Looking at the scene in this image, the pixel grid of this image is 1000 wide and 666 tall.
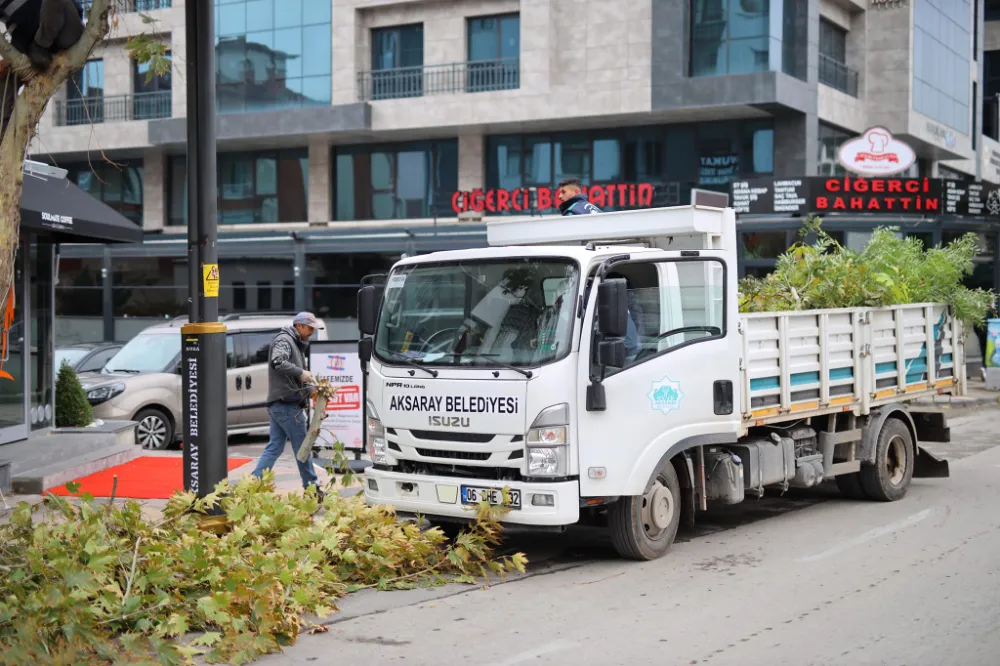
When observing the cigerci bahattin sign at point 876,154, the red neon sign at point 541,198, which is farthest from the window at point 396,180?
the cigerci bahattin sign at point 876,154

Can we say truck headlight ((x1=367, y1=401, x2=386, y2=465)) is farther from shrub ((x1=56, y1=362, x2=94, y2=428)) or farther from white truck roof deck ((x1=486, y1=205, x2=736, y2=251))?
shrub ((x1=56, y1=362, x2=94, y2=428))

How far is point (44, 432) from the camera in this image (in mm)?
14273

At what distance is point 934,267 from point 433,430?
23.4 ft

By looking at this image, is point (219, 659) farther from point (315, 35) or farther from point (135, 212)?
point (135, 212)

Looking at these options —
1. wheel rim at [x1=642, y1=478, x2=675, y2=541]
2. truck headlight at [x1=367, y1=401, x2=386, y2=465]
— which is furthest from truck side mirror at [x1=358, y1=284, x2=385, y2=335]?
wheel rim at [x1=642, y1=478, x2=675, y2=541]

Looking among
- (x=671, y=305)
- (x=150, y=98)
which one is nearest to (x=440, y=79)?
(x=150, y=98)

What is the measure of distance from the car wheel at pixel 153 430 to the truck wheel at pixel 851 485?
9.88 metres

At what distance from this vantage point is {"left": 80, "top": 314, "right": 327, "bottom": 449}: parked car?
16375 millimetres

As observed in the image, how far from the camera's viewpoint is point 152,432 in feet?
54.3

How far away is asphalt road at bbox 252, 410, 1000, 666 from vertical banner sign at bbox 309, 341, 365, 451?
368 centimetres

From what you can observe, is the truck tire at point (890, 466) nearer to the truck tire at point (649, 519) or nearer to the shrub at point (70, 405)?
the truck tire at point (649, 519)

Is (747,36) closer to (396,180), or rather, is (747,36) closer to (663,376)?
(396,180)

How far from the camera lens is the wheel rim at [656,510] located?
28.2 ft

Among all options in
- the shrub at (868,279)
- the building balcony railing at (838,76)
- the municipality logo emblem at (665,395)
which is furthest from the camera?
the building balcony railing at (838,76)
